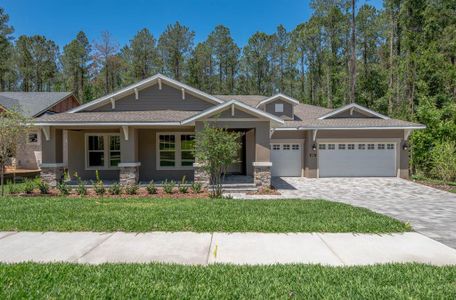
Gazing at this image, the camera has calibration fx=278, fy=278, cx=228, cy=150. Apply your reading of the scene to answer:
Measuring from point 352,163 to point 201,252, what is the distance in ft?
45.4

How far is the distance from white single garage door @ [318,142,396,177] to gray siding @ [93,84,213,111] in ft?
24.4

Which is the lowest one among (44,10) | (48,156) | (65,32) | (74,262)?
(74,262)

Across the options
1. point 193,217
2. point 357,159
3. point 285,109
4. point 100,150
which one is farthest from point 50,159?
point 357,159

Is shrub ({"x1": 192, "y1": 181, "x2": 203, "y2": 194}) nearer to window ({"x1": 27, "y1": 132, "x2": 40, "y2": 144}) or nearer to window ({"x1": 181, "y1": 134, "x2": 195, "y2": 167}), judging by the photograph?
window ({"x1": 181, "y1": 134, "x2": 195, "y2": 167})

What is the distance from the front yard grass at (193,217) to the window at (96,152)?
5.87 metres

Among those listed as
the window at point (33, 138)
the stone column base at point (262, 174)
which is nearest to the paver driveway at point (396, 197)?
the stone column base at point (262, 174)

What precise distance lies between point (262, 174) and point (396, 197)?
5025 mm

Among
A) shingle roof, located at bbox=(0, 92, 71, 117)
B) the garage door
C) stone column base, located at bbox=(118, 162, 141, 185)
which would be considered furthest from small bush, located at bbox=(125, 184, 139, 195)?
shingle roof, located at bbox=(0, 92, 71, 117)

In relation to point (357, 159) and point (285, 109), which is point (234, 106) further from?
point (357, 159)

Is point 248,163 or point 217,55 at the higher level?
point 217,55

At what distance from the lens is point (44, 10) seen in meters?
21.2

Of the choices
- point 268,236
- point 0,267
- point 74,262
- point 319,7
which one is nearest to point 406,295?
point 268,236

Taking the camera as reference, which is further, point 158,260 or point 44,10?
point 44,10

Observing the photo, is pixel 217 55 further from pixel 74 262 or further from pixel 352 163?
pixel 74 262
